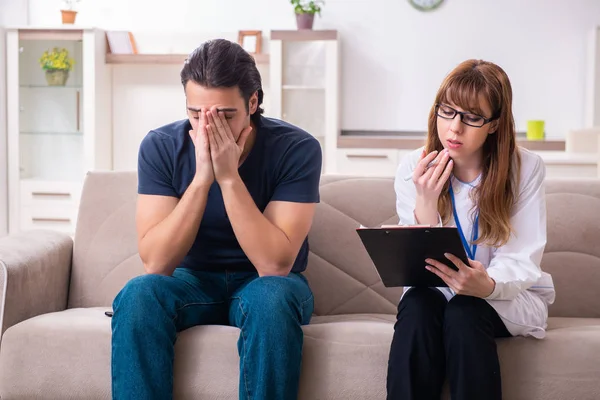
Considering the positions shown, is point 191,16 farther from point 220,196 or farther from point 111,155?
point 220,196

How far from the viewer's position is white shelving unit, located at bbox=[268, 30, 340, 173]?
5398 mm

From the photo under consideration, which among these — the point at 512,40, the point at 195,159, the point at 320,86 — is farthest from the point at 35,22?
the point at 195,159

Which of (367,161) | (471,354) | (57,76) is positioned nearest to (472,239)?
(471,354)

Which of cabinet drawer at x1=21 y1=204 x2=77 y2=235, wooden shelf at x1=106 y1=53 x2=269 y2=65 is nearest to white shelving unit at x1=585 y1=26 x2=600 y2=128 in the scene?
wooden shelf at x1=106 y1=53 x2=269 y2=65

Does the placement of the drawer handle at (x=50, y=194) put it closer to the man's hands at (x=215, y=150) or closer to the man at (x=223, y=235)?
the man at (x=223, y=235)

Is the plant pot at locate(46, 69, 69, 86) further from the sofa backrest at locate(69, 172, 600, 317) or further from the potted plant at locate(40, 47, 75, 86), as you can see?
the sofa backrest at locate(69, 172, 600, 317)

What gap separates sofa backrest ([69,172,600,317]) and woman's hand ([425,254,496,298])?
0.55m

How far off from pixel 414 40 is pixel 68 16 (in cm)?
246

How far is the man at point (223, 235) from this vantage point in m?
1.71

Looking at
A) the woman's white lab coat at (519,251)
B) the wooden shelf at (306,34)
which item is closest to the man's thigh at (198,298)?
the woman's white lab coat at (519,251)

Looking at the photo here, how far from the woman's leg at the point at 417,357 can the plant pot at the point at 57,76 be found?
14.3 feet

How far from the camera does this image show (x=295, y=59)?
546 cm

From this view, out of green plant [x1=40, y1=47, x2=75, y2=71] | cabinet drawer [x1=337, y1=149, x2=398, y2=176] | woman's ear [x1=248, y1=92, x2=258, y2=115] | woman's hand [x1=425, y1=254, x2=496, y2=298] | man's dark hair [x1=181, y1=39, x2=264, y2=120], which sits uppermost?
green plant [x1=40, y1=47, x2=75, y2=71]

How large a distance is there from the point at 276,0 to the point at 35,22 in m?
1.80
